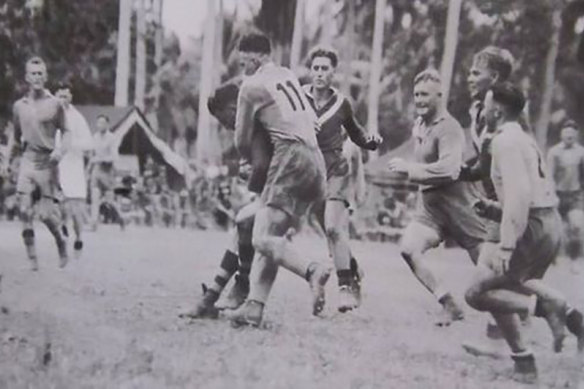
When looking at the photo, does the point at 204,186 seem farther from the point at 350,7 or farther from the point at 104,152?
the point at 350,7

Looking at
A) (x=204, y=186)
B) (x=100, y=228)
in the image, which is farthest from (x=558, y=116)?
(x=100, y=228)

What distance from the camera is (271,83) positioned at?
8.67 ft

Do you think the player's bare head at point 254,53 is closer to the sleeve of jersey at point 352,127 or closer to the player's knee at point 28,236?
the sleeve of jersey at point 352,127

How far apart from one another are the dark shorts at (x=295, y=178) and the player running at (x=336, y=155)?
0.03 meters

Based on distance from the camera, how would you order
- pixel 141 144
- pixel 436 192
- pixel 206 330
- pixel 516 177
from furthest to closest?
pixel 141 144 → pixel 206 330 → pixel 436 192 → pixel 516 177

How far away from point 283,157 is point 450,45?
1.95 feet

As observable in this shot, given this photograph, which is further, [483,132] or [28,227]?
[28,227]

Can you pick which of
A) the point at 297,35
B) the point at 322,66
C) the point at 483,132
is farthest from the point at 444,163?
the point at 297,35

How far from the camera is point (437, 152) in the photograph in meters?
2.59

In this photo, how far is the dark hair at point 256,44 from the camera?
2670 millimetres

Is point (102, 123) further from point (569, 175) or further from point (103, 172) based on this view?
point (569, 175)

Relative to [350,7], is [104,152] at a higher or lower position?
lower

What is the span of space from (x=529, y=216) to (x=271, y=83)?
0.84 m

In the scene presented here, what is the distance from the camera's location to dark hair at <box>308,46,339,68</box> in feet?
8.74
